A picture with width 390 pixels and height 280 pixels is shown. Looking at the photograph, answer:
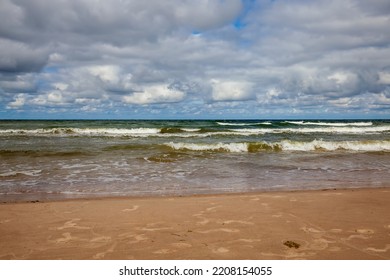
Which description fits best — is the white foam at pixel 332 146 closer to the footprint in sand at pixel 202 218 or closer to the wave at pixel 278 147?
the wave at pixel 278 147

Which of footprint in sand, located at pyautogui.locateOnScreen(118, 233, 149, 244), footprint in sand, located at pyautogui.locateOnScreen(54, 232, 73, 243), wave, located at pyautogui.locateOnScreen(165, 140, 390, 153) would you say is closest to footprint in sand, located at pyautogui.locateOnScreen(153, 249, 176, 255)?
footprint in sand, located at pyautogui.locateOnScreen(118, 233, 149, 244)

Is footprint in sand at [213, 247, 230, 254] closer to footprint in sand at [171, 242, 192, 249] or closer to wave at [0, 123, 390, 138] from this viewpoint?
footprint in sand at [171, 242, 192, 249]

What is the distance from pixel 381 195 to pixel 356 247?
406cm

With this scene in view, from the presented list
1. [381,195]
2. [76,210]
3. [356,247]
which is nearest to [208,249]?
[356,247]

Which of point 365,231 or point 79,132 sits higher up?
point 79,132

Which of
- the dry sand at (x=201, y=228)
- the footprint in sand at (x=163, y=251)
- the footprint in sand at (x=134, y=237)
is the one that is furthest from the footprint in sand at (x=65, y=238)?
the footprint in sand at (x=163, y=251)

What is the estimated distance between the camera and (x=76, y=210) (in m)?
6.24

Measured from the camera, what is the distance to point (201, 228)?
16.5 ft

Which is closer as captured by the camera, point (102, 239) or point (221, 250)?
point (221, 250)

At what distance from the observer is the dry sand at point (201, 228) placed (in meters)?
4.11

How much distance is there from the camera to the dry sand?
4105 mm

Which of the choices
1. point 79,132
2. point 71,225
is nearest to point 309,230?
point 71,225

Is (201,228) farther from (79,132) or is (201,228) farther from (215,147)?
(79,132)

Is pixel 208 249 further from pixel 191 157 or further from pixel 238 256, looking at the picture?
pixel 191 157
